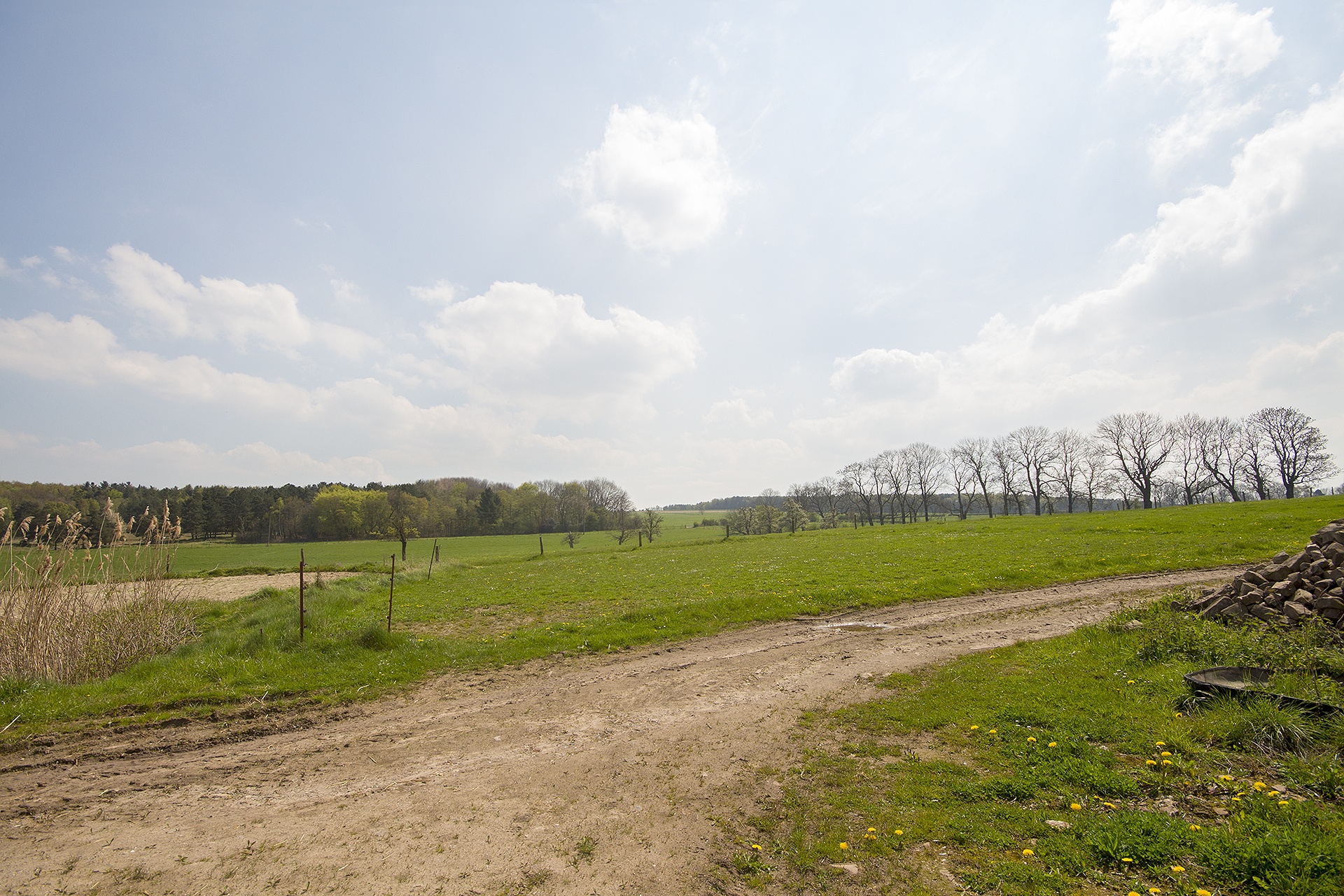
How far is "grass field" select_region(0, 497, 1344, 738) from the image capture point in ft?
33.6

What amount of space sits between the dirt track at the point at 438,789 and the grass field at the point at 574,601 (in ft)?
5.07

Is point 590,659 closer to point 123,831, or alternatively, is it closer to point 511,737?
point 511,737

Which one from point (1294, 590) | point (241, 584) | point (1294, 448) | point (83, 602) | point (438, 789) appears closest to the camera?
point (438, 789)

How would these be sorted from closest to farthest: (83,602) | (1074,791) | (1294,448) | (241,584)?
(1074,791) → (83,602) → (241,584) → (1294,448)

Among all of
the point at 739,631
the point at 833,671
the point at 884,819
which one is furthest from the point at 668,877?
the point at 739,631

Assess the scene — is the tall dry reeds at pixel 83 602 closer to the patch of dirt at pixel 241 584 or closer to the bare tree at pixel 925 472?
the patch of dirt at pixel 241 584

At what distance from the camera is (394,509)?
286 ft

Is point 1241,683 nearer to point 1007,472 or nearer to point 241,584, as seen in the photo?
point 241,584

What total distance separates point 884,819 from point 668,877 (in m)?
2.46

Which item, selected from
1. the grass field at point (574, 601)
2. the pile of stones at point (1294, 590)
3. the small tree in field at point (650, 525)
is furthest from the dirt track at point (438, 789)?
the small tree in field at point (650, 525)

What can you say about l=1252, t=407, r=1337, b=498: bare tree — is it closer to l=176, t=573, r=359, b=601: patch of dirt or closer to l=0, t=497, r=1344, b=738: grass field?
l=0, t=497, r=1344, b=738: grass field

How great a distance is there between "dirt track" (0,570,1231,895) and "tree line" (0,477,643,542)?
41.9 meters

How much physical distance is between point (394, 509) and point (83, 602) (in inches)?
3255

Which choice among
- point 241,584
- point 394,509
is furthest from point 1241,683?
point 394,509
